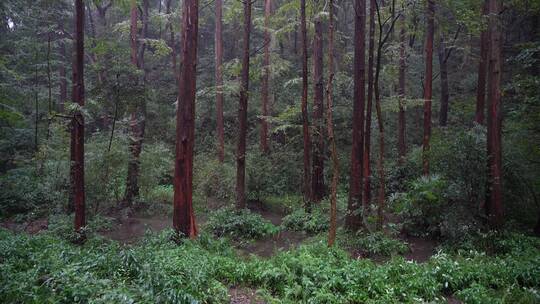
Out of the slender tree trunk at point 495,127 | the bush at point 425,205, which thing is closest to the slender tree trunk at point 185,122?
the bush at point 425,205

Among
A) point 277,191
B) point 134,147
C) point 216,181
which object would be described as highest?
point 134,147

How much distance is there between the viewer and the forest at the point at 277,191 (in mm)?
7125

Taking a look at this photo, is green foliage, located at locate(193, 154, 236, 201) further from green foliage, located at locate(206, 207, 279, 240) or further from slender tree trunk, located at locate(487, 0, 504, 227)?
slender tree trunk, located at locate(487, 0, 504, 227)

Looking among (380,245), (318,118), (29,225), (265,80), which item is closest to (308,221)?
(380,245)

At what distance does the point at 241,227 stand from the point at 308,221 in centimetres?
222

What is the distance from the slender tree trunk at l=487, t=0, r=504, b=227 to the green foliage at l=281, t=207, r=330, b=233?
482 cm

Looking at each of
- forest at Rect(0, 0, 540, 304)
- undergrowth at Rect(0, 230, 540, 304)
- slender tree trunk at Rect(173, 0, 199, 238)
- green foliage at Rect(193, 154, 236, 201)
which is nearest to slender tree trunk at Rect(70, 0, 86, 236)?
forest at Rect(0, 0, 540, 304)

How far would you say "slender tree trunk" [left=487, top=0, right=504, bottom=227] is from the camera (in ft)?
35.2

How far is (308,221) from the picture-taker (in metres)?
13.1

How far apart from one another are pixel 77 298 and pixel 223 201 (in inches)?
486

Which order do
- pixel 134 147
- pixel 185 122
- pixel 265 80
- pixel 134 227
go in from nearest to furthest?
pixel 185 122, pixel 134 227, pixel 134 147, pixel 265 80

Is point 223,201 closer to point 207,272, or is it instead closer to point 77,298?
point 207,272

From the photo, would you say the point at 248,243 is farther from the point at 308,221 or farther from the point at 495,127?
the point at 495,127

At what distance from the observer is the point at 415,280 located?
7312mm
